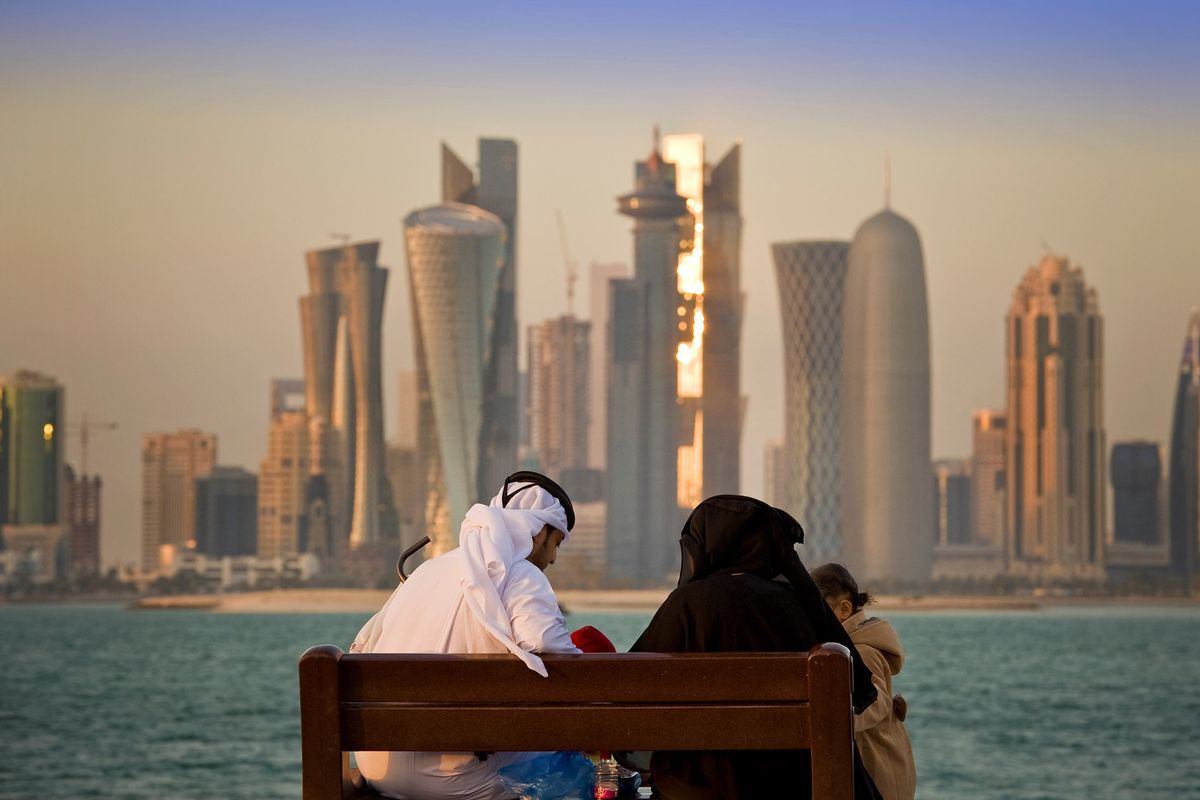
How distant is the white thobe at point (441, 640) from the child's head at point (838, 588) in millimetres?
991

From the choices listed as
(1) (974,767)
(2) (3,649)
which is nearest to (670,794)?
(1) (974,767)

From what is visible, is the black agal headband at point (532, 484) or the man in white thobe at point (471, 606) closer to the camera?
the man in white thobe at point (471, 606)

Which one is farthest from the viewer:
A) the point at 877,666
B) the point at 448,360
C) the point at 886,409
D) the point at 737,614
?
the point at 886,409

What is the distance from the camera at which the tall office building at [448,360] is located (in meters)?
149

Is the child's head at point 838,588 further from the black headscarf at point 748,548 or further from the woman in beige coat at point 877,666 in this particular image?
the black headscarf at point 748,548

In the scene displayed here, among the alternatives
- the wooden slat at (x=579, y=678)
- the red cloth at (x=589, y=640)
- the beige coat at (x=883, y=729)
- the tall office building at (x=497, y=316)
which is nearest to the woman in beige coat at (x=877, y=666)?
the beige coat at (x=883, y=729)

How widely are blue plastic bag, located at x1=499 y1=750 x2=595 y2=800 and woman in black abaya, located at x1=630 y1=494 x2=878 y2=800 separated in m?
0.24

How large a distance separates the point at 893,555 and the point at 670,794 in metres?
150

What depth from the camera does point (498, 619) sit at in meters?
4.15

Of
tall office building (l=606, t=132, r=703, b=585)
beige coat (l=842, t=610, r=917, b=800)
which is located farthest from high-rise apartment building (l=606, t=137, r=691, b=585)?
beige coat (l=842, t=610, r=917, b=800)

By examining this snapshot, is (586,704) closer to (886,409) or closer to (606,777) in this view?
(606,777)

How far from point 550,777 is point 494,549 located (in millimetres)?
594

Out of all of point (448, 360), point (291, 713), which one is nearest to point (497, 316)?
point (448, 360)

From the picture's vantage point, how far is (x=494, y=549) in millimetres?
4246
